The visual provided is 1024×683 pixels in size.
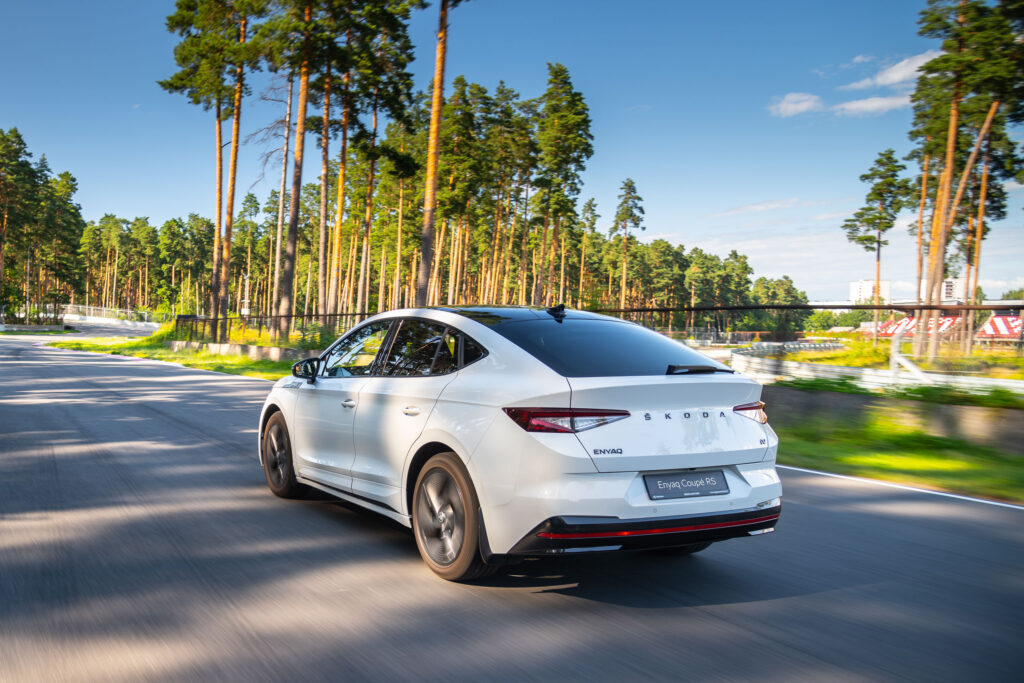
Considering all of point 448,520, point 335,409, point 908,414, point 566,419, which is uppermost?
point 566,419

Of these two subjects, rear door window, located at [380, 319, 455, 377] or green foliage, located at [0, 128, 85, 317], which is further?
green foliage, located at [0, 128, 85, 317]

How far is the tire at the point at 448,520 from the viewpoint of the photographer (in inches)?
167

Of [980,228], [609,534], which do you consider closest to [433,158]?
[609,534]

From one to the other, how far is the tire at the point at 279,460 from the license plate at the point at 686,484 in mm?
3529

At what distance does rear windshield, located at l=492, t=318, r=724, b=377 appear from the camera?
428cm

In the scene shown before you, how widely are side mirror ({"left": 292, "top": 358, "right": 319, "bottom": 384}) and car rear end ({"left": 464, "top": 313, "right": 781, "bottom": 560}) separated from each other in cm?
240

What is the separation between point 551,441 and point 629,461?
396 millimetres

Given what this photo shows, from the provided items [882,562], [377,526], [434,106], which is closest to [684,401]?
[882,562]

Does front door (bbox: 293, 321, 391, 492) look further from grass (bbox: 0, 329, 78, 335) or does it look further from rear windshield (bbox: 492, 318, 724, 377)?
grass (bbox: 0, 329, 78, 335)

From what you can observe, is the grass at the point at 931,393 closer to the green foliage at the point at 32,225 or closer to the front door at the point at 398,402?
the front door at the point at 398,402

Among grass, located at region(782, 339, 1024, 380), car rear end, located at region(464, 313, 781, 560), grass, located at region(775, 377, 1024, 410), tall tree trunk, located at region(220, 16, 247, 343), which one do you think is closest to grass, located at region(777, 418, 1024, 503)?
grass, located at region(775, 377, 1024, 410)

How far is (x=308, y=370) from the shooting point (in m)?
6.31

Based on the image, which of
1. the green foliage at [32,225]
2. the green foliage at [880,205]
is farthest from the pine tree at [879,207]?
the green foliage at [32,225]

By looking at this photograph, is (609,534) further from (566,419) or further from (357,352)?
(357,352)
